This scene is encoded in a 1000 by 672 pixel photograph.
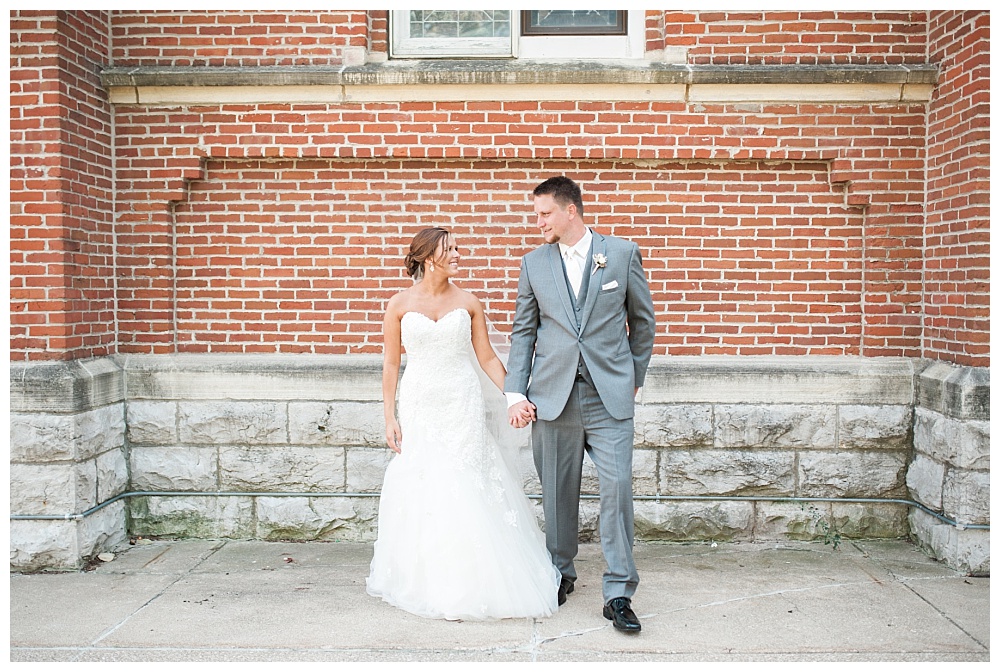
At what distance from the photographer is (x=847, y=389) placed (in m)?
5.75

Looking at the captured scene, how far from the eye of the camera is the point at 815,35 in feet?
18.6

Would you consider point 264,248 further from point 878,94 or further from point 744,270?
point 878,94

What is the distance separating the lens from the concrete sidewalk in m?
4.04

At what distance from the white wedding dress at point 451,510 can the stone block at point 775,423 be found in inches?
68.4

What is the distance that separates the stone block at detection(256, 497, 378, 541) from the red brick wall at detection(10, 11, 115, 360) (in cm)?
163

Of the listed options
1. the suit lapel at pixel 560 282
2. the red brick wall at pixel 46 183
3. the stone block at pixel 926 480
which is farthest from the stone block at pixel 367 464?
the stone block at pixel 926 480

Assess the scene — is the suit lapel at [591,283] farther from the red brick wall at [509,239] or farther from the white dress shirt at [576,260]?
the red brick wall at [509,239]

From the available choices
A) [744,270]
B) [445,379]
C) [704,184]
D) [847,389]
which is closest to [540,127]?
[704,184]

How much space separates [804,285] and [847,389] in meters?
0.75

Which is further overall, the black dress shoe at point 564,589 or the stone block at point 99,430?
the stone block at point 99,430

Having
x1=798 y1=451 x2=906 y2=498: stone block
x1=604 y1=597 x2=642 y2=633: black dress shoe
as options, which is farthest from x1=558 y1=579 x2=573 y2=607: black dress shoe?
x1=798 y1=451 x2=906 y2=498: stone block

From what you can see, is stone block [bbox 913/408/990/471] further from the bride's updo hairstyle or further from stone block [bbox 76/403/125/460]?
stone block [bbox 76/403/125/460]

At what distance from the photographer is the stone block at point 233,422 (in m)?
5.84

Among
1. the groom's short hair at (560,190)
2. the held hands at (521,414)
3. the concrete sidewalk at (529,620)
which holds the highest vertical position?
the groom's short hair at (560,190)
